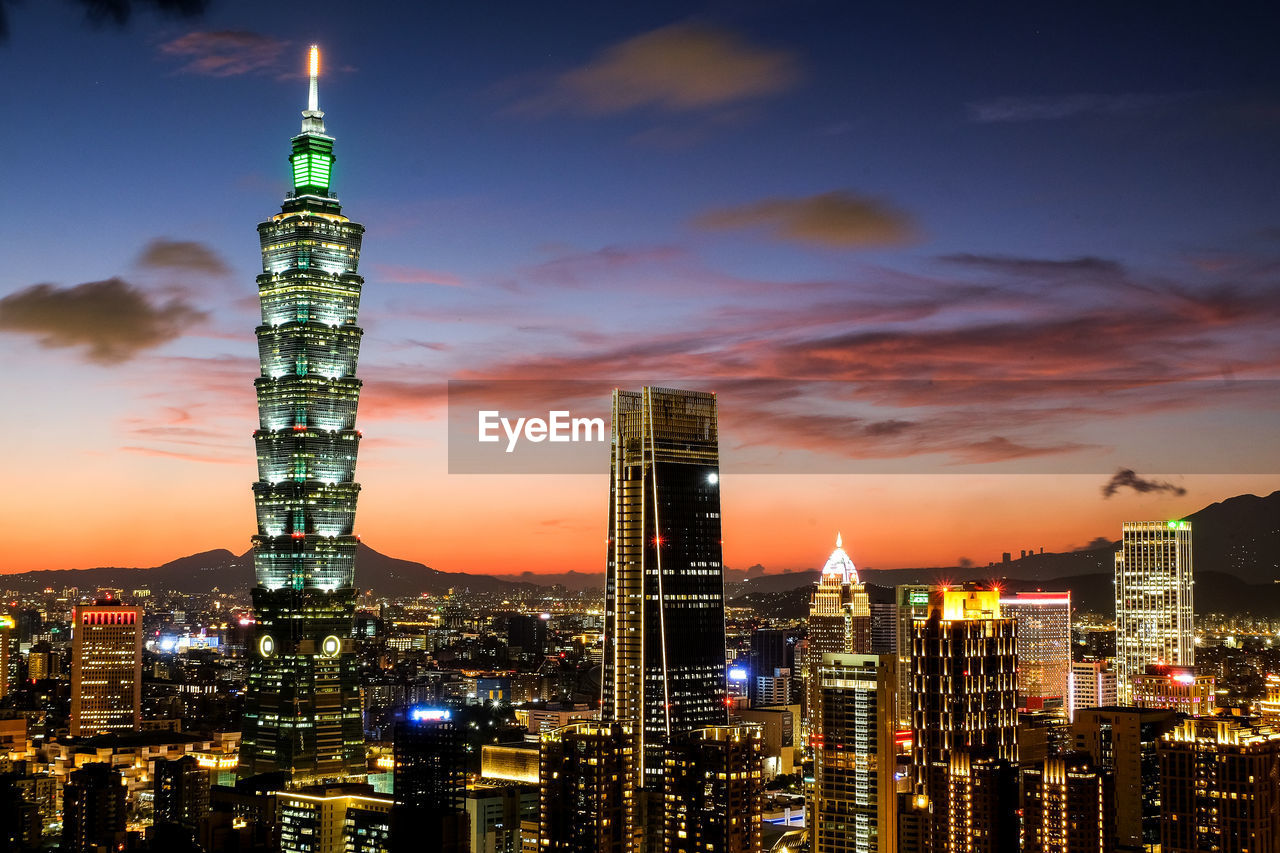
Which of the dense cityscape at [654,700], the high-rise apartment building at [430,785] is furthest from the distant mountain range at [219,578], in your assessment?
the high-rise apartment building at [430,785]

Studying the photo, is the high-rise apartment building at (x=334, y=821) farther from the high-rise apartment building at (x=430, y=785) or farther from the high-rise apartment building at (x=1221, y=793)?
the high-rise apartment building at (x=1221, y=793)

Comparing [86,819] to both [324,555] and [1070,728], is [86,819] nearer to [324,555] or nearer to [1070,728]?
[324,555]

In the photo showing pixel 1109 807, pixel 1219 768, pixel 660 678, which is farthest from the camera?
pixel 660 678

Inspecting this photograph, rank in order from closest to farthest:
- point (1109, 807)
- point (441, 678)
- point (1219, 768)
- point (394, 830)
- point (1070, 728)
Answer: point (1219, 768)
point (1109, 807)
point (394, 830)
point (1070, 728)
point (441, 678)

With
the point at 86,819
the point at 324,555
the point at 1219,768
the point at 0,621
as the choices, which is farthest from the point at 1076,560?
the point at 0,621

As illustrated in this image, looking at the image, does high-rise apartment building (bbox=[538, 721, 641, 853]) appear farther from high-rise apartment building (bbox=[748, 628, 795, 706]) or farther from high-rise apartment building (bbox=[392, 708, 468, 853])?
high-rise apartment building (bbox=[748, 628, 795, 706])

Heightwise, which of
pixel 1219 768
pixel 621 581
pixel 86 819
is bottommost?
pixel 86 819
